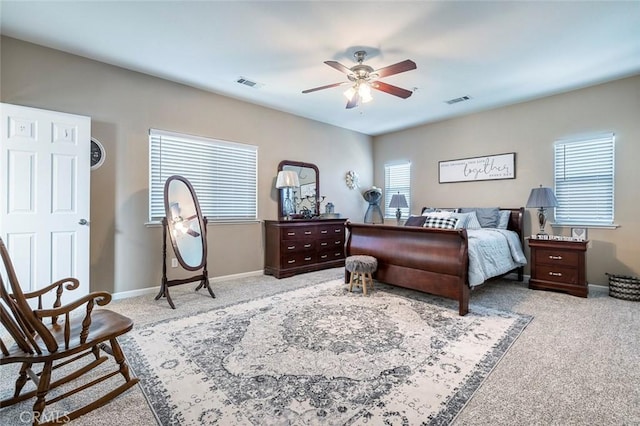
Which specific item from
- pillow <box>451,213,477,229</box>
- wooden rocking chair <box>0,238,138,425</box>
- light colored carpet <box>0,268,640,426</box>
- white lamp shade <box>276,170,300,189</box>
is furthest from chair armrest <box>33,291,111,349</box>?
pillow <box>451,213,477,229</box>

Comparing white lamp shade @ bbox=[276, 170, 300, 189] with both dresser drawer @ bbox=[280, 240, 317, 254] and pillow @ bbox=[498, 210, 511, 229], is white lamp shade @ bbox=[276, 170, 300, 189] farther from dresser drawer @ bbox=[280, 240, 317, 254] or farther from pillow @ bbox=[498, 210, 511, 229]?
pillow @ bbox=[498, 210, 511, 229]

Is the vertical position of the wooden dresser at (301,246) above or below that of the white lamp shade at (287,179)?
below

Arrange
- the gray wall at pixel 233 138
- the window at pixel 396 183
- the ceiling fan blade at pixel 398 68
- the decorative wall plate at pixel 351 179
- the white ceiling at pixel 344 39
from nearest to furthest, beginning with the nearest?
the white ceiling at pixel 344 39, the ceiling fan blade at pixel 398 68, the gray wall at pixel 233 138, the window at pixel 396 183, the decorative wall plate at pixel 351 179

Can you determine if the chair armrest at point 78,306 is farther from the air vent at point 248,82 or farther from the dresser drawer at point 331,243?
the dresser drawer at point 331,243

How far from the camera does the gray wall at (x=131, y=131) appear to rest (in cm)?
325

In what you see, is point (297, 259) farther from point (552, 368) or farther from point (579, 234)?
point (579, 234)

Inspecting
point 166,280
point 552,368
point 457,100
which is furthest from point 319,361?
point 457,100

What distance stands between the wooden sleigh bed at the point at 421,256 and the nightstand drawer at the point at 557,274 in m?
1.62

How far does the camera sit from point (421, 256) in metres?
3.50

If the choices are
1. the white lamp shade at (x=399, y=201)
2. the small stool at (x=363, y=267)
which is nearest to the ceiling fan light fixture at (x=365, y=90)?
the small stool at (x=363, y=267)

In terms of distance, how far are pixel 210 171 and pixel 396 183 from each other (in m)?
3.97

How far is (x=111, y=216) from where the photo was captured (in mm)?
3658

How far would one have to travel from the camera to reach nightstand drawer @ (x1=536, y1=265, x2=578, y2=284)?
12.6 feet

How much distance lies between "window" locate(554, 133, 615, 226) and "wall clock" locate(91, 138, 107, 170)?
20.6ft
